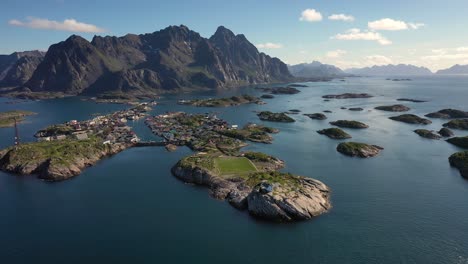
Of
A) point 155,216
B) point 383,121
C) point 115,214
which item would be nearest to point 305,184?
point 155,216

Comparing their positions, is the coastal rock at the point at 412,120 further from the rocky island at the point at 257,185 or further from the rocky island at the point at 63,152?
the rocky island at the point at 63,152

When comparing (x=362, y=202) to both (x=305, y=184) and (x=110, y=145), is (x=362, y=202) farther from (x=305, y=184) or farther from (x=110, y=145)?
(x=110, y=145)

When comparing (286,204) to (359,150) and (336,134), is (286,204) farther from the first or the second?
(336,134)

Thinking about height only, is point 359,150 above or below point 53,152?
below

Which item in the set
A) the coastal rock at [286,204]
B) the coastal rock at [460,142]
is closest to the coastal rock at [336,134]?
the coastal rock at [460,142]

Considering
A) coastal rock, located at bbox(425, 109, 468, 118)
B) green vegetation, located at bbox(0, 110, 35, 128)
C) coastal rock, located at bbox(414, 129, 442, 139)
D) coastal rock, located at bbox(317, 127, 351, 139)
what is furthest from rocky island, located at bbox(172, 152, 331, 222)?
coastal rock, located at bbox(425, 109, 468, 118)

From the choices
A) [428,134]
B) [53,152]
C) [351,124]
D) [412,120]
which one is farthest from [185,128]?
[412,120]
